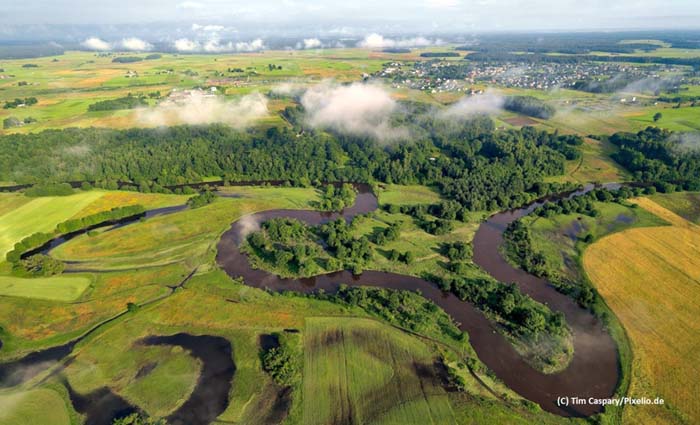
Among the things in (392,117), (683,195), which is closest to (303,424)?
(683,195)

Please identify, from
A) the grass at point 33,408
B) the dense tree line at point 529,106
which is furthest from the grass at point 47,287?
the dense tree line at point 529,106

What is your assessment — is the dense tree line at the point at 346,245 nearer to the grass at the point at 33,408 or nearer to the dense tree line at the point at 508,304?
the dense tree line at the point at 508,304

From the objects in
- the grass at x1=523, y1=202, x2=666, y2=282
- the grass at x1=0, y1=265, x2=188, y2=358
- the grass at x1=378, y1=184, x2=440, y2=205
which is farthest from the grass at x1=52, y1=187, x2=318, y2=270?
the grass at x1=523, y1=202, x2=666, y2=282

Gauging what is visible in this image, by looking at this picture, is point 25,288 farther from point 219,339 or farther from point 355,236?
point 355,236

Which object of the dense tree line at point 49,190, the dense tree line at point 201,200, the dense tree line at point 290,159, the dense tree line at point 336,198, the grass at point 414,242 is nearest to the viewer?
the grass at point 414,242

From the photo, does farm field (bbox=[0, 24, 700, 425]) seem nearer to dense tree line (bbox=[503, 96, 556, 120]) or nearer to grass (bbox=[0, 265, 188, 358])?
grass (bbox=[0, 265, 188, 358])

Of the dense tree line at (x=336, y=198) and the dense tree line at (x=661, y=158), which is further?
the dense tree line at (x=661, y=158)


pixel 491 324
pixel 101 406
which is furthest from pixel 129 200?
pixel 491 324
